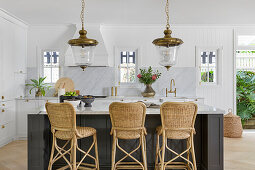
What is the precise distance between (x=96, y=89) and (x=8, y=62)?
2.02 metres

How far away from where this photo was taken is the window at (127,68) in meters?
5.39

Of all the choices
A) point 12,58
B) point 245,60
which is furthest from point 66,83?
point 245,60

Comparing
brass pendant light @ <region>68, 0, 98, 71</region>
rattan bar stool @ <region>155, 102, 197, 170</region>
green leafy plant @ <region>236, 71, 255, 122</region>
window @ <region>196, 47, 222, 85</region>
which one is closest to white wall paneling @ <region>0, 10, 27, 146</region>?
brass pendant light @ <region>68, 0, 98, 71</region>

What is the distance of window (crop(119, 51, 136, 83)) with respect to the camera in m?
5.39

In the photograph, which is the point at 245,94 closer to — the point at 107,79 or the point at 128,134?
the point at 107,79

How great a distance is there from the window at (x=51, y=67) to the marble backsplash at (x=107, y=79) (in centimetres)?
22

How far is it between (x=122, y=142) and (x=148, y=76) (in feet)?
8.19

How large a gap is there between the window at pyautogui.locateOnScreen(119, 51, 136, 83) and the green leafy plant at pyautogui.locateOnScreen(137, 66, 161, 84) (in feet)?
0.97

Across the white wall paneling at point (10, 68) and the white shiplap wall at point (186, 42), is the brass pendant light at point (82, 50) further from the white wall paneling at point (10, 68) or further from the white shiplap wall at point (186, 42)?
the white shiplap wall at point (186, 42)

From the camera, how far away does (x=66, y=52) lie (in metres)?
5.02

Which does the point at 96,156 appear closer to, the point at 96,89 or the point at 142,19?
the point at 96,89

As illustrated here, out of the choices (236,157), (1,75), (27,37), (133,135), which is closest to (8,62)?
(1,75)

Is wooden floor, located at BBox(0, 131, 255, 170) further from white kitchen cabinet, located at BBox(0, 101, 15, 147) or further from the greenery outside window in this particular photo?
the greenery outside window

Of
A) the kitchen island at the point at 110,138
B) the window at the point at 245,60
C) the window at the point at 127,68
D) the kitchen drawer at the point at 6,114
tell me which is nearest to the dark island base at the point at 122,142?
the kitchen island at the point at 110,138
